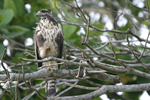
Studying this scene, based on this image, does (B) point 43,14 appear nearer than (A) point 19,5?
Yes

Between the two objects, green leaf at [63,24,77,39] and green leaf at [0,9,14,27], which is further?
green leaf at [63,24,77,39]

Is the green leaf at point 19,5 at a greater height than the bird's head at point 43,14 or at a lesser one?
greater

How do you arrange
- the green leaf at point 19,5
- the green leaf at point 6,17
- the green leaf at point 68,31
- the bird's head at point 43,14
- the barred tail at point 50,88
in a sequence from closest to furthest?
the barred tail at point 50,88 < the bird's head at point 43,14 < the green leaf at point 6,17 < the green leaf at point 68,31 < the green leaf at point 19,5

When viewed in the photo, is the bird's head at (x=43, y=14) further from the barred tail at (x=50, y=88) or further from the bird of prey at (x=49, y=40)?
the barred tail at (x=50, y=88)

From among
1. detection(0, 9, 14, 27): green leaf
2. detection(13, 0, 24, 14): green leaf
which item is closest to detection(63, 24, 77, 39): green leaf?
detection(0, 9, 14, 27): green leaf

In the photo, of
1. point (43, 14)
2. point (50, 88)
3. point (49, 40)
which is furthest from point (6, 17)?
point (50, 88)

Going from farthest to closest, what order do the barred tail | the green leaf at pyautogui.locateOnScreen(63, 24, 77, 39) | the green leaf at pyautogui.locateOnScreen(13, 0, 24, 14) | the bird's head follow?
the green leaf at pyautogui.locateOnScreen(13, 0, 24, 14), the green leaf at pyautogui.locateOnScreen(63, 24, 77, 39), the bird's head, the barred tail

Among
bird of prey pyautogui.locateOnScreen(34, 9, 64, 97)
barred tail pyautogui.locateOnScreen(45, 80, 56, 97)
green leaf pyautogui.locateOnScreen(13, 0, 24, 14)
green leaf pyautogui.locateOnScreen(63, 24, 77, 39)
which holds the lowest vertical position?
barred tail pyautogui.locateOnScreen(45, 80, 56, 97)

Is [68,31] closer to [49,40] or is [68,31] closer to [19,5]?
[49,40]

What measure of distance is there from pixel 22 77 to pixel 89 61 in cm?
85

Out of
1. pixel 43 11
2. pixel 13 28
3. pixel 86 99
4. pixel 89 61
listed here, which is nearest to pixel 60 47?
pixel 43 11

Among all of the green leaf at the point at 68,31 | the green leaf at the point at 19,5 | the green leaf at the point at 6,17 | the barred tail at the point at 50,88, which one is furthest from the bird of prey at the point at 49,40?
the green leaf at the point at 19,5

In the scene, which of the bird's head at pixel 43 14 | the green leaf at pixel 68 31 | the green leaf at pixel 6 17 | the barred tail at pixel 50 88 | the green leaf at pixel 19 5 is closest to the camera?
the barred tail at pixel 50 88

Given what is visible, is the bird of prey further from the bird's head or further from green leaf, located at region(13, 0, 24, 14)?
green leaf, located at region(13, 0, 24, 14)
